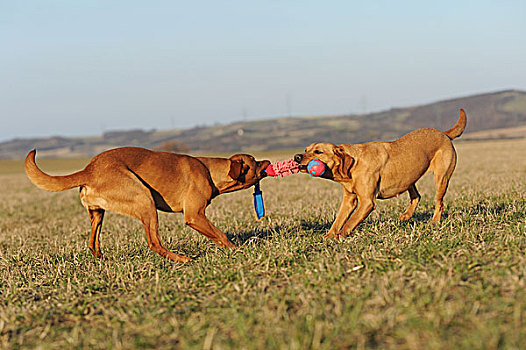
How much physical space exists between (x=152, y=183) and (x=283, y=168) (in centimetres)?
185

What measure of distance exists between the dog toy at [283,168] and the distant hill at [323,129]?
7490 cm

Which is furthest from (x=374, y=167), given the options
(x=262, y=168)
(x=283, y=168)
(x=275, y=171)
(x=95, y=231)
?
(x=95, y=231)

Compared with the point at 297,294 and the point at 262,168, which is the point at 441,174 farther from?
the point at 297,294

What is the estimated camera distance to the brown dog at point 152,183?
5434 mm

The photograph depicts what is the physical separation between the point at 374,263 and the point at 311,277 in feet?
1.92

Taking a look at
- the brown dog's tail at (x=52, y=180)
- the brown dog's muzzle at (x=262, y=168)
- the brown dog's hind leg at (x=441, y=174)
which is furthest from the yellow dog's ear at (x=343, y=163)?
the brown dog's tail at (x=52, y=180)

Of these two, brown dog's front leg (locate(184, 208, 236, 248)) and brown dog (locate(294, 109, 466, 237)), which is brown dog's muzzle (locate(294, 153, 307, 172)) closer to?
brown dog (locate(294, 109, 466, 237))

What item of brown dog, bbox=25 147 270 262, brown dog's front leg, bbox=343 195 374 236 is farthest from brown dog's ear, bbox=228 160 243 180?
brown dog's front leg, bbox=343 195 374 236

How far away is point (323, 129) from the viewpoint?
10412 cm

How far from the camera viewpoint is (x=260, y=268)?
13.7 ft

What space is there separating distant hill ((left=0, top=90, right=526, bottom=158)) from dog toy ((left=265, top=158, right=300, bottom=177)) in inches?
2949

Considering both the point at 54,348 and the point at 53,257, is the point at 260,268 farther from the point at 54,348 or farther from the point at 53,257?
the point at 53,257

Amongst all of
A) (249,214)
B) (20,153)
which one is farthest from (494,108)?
(20,153)

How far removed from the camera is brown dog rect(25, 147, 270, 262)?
5.43m
